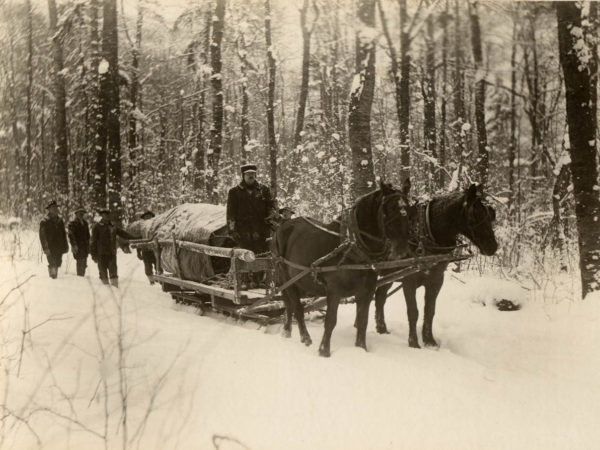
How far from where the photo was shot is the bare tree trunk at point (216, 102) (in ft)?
16.0

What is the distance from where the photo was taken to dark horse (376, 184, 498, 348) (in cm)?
480

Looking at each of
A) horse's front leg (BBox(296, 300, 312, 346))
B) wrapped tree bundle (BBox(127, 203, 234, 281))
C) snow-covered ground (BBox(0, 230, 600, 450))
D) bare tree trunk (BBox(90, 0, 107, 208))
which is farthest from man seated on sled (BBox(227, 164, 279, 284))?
snow-covered ground (BBox(0, 230, 600, 450))

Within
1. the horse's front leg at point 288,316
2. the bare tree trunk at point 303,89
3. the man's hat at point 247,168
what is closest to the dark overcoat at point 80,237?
the man's hat at point 247,168

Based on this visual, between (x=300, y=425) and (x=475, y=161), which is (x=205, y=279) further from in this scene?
(x=475, y=161)

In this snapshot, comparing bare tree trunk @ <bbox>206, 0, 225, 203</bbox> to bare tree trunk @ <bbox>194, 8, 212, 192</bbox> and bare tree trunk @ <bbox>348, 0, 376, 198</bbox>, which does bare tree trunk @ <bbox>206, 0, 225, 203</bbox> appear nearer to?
bare tree trunk @ <bbox>194, 8, 212, 192</bbox>

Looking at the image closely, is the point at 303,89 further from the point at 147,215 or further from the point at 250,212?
the point at 147,215

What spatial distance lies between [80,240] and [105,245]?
1.05 feet

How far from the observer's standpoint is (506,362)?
15.4 feet

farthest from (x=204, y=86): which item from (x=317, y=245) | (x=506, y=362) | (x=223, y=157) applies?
(x=506, y=362)

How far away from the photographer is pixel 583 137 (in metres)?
5.13

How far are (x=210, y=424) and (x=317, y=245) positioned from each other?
192 cm

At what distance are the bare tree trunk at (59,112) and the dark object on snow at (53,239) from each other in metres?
0.42

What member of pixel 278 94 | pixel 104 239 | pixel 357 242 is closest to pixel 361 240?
pixel 357 242

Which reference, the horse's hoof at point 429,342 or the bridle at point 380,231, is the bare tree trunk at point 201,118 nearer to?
the bridle at point 380,231
